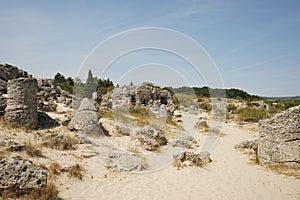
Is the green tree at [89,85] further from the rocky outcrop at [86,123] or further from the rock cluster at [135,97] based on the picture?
the rocky outcrop at [86,123]

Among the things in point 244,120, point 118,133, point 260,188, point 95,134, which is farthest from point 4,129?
point 244,120

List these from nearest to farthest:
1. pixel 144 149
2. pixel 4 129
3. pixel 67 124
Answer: pixel 4 129 < pixel 144 149 < pixel 67 124

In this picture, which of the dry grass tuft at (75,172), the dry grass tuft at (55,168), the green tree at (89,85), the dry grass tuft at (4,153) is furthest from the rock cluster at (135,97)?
the dry grass tuft at (55,168)

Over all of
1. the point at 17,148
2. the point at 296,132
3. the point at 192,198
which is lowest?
the point at 192,198

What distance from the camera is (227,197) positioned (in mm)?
6020

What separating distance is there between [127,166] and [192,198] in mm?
2504

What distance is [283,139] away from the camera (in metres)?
7.87

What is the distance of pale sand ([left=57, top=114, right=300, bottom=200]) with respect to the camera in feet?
19.7

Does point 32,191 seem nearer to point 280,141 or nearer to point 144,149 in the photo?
point 144,149

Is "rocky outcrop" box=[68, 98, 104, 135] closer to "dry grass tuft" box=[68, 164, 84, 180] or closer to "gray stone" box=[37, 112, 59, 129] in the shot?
"gray stone" box=[37, 112, 59, 129]

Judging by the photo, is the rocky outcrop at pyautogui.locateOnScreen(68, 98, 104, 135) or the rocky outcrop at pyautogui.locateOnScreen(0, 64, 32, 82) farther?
the rocky outcrop at pyautogui.locateOnScreen(0, 64, 32, 82)

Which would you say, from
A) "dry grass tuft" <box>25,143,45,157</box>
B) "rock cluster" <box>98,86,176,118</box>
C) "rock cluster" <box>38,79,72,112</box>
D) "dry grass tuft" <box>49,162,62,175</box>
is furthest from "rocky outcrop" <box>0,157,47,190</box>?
"rock cluster" <box>98,86,176,118</box>

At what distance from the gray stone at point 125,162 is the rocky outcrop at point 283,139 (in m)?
4.20

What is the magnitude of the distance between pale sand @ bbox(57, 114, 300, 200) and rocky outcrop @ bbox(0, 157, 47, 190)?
0.66 m
